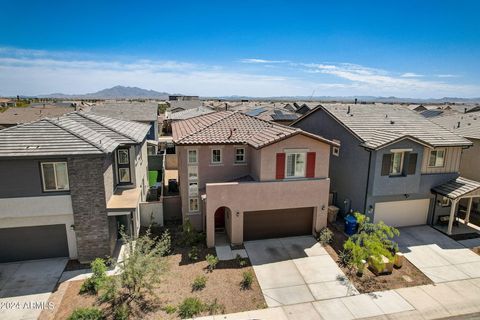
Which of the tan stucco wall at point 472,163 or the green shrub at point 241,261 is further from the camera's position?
the tan stucco wall at point 472,163

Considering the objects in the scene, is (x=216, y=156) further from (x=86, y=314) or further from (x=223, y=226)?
(x=86, y=314)

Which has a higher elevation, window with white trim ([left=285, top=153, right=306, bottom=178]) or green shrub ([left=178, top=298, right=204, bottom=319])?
window with white trim ([left=285, top=153, right=306, bottom=178])

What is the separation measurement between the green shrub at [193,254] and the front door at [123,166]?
19.9ft

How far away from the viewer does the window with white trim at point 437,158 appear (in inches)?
768

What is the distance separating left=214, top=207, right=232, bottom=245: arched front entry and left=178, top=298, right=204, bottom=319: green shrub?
17.8ft

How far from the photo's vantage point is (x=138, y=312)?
11.7m

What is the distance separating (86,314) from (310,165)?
13.4 meters

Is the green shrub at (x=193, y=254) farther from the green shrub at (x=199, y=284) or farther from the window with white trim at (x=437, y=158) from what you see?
the window with white trim at (x=437, y=158)

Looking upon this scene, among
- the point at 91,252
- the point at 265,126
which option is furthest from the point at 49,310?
the point at 265,126

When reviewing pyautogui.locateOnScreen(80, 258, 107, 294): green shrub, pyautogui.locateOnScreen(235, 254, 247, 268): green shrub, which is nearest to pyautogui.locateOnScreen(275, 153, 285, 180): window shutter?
pyautogui.locateOnScreen(235, 254, 247, 268): green shrub

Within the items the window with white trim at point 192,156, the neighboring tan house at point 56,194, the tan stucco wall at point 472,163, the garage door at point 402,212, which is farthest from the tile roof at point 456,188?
the neighboring tan house at point 56,194

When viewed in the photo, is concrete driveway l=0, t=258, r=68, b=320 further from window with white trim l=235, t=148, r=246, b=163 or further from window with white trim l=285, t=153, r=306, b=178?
window with white trim l=285, t=153, r=306, b=178

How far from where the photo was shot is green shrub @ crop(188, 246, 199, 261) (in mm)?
15680

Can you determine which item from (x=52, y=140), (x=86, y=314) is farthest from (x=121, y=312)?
(x=52, y=140)
